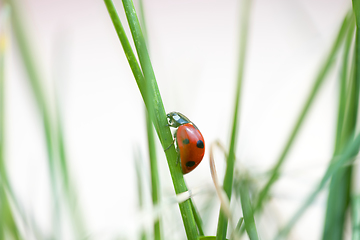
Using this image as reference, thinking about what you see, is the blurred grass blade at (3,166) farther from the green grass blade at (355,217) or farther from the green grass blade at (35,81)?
the green grass blade at (355,217)

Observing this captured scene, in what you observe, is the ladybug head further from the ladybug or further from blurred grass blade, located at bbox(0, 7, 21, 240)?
blurred grass blade, located at bbox(0, 7, 21, 240)

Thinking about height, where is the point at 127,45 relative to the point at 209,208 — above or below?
above

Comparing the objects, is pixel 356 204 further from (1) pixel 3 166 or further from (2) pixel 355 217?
(1) pixel 3 166

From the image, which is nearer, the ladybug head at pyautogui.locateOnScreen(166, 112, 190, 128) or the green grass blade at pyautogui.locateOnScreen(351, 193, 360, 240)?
the green grass blade at pyautogui.locateOnScreen(351, 193, 360, 240)

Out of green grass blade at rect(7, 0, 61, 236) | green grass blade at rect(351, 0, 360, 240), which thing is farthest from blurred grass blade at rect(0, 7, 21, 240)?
green grass blade at rect(351, 0, 360, 240)

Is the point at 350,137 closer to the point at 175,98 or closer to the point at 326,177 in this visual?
the point at 326,177

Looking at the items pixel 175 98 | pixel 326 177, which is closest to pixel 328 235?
pixel 326 177

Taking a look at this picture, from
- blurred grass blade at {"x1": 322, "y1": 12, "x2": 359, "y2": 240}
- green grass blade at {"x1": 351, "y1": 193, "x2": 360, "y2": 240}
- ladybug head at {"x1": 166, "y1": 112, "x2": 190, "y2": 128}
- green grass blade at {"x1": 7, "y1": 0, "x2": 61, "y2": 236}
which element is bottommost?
green grass blade at {"x1": 351, "y1": 193, "x2": 360, "y2": 240}
